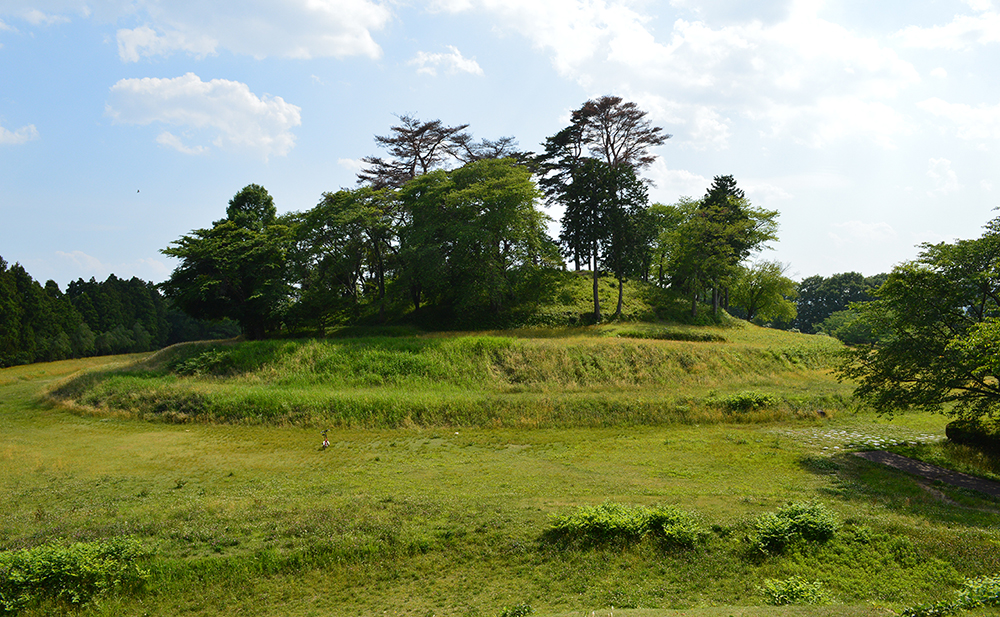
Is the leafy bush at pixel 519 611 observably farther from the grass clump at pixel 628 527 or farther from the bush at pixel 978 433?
the bush at pixel 978 433

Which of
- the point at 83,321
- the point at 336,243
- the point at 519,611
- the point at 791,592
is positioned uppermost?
the point at 336,243

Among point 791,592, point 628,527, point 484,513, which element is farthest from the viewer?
point 484,513

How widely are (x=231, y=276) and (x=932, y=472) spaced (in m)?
42.0

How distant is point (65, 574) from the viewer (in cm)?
918

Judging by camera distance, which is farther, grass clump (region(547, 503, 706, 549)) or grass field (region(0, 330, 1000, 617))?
grass clump (region(547, 503, 706, 549))

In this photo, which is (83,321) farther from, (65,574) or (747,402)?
(747,402)

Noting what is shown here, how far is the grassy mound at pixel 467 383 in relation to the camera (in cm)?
2308

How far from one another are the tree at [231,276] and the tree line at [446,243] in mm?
104

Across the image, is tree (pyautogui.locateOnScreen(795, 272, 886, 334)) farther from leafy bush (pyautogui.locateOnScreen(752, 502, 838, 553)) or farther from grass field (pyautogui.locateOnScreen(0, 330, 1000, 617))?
leafy bush (pyautogui.locateOnScreen(752, 502, 838, 553))

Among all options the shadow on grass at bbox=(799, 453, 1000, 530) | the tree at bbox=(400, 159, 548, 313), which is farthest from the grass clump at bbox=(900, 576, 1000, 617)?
the tree at bbox=(400, 159, 548, 313)

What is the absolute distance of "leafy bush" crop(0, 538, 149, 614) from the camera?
352 inches

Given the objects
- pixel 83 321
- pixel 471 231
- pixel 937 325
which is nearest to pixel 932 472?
pixel 937 325

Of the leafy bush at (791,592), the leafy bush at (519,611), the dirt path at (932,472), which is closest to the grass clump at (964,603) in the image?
the leafy bush at (791,592)

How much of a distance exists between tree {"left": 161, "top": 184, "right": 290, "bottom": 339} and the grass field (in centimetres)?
1621
